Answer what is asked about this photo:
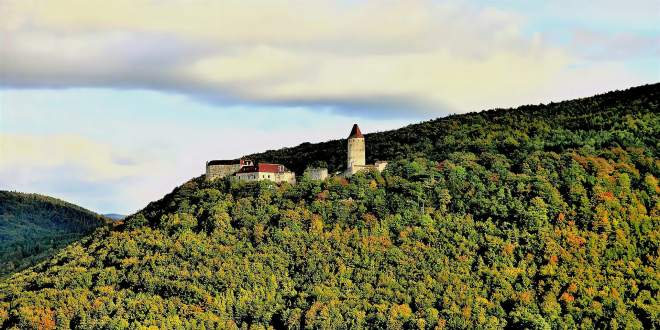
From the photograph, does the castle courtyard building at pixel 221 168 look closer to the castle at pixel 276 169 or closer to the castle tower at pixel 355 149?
the castle at pixel 276 169

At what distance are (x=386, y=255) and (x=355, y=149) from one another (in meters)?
12.2

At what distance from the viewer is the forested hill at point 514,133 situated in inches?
4756

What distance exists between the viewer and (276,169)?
10638 centimetres

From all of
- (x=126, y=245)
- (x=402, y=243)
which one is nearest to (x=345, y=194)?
(x=402, y=243)

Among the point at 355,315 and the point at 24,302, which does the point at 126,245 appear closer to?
the point at 24,302

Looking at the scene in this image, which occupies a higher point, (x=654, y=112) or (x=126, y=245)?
(x=654, y=112)

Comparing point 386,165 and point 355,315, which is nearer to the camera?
point 355,315

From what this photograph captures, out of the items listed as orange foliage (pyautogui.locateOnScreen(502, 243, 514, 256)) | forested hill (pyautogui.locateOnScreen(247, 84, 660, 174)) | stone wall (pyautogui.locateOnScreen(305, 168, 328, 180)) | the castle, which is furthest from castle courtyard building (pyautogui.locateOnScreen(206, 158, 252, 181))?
orange foliage (pyautogui.locateOnScreen(502, 243, 514, 256))

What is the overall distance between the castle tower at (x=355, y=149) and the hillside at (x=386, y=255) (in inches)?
60.7

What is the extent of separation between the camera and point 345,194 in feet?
340

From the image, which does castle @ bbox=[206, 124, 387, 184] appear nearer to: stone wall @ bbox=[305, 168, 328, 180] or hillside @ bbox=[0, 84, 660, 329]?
stone wall @ bbox=[305, 168, 328, 180]

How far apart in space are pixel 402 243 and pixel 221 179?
62.1 feet

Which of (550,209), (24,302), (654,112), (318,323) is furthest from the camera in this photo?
(654,112)

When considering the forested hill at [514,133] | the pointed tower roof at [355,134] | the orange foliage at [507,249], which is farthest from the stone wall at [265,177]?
the orange foliage at [507,249]
